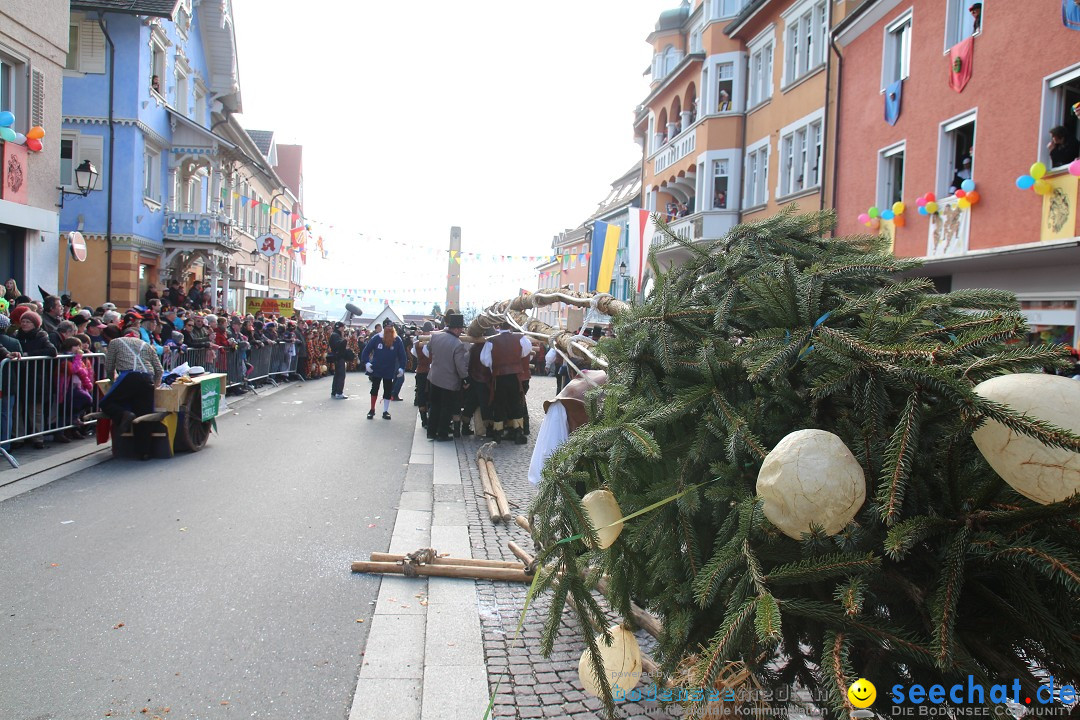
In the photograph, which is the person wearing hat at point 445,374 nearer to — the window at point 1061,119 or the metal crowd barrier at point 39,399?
the metal crowd barrier at point 39,399

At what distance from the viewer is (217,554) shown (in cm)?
546

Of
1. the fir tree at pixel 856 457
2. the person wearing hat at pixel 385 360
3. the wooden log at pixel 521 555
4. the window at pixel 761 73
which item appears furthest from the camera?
the window at pixel 761 73

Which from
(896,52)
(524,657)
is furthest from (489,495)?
(896,52)

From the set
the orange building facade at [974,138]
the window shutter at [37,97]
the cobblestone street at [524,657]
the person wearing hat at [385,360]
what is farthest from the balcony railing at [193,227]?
the cobblestone street at [524,657]

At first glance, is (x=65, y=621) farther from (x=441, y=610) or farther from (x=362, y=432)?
(x=362, y=432)

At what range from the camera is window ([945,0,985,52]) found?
12.8 meters

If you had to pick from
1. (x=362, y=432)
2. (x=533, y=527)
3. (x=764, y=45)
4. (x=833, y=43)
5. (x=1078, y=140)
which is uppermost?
(x=764, y=45)

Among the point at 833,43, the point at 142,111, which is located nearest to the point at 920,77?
the point at 833,43

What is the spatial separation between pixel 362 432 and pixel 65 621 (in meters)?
8.27

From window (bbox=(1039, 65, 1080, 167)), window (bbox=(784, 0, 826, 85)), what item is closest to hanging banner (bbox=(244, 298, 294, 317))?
window (bbox=(784, 0, 826, 85))

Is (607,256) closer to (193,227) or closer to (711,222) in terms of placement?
(711,222)

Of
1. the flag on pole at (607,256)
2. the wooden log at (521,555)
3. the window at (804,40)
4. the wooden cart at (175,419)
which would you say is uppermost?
the window at (804,40)

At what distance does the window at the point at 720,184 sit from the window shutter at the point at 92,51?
19509mm

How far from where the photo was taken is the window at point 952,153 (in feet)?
44.3
